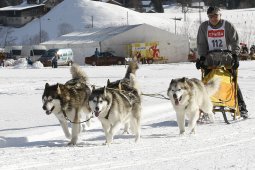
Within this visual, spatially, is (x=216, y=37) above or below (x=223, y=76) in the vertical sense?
above

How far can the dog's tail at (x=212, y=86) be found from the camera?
5859 mm

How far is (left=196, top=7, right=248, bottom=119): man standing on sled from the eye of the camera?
609cm

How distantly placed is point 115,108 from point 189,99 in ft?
2.99

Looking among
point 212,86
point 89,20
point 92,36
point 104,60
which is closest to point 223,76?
point 212,86

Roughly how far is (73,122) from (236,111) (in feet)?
7.19

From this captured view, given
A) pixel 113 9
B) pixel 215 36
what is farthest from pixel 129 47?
pixel 215 36

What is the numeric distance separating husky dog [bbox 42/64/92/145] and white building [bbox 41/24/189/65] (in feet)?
94.1

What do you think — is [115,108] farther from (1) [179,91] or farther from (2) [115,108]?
(1) [179,91]

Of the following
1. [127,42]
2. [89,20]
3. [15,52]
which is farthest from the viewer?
[89,20]

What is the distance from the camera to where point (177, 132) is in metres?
5.73

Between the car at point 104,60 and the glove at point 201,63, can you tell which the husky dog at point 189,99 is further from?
the car at point 104,60

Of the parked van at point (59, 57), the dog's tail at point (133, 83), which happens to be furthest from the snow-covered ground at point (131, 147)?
Result: the parked van at point (59, 57)

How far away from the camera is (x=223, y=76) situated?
6109 millimetres

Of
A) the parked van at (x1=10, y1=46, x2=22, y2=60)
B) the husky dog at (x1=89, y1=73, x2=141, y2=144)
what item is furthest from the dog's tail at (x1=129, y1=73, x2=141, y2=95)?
the parked van at (x1=10, y1=46, x2=22, y2=60)
